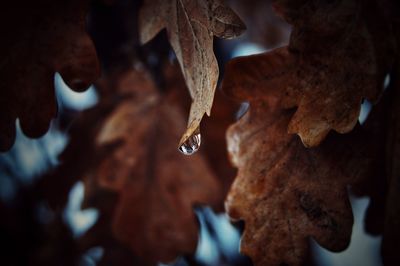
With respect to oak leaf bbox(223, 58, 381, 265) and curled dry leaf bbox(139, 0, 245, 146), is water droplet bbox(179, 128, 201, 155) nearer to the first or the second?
curled dry leaf bbox(139, 0, 245, 146)

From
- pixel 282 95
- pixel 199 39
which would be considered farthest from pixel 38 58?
pixel 282 95

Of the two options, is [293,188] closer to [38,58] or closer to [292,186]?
[292,186]

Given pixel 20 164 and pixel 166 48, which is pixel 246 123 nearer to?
pixel 166 48

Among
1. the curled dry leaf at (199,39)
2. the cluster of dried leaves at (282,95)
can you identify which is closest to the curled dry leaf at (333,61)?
the cluster of dried leaves at (282,95)

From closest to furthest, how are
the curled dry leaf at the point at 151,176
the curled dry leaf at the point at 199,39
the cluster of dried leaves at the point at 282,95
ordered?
1. the curled dry leaf at the point at 199,39
2. the cluster of dried leaves at the point at 282,95
3. the curled dry leaf at the point at 151,176

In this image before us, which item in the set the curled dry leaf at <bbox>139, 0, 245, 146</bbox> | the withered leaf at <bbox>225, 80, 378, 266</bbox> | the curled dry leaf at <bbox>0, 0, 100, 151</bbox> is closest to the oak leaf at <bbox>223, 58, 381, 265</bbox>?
the withered leaf at <bbox>225, 80, 378, 266</bbox>

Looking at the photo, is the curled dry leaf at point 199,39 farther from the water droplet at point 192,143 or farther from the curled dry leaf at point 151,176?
the curled dry leaf at point 151,176
